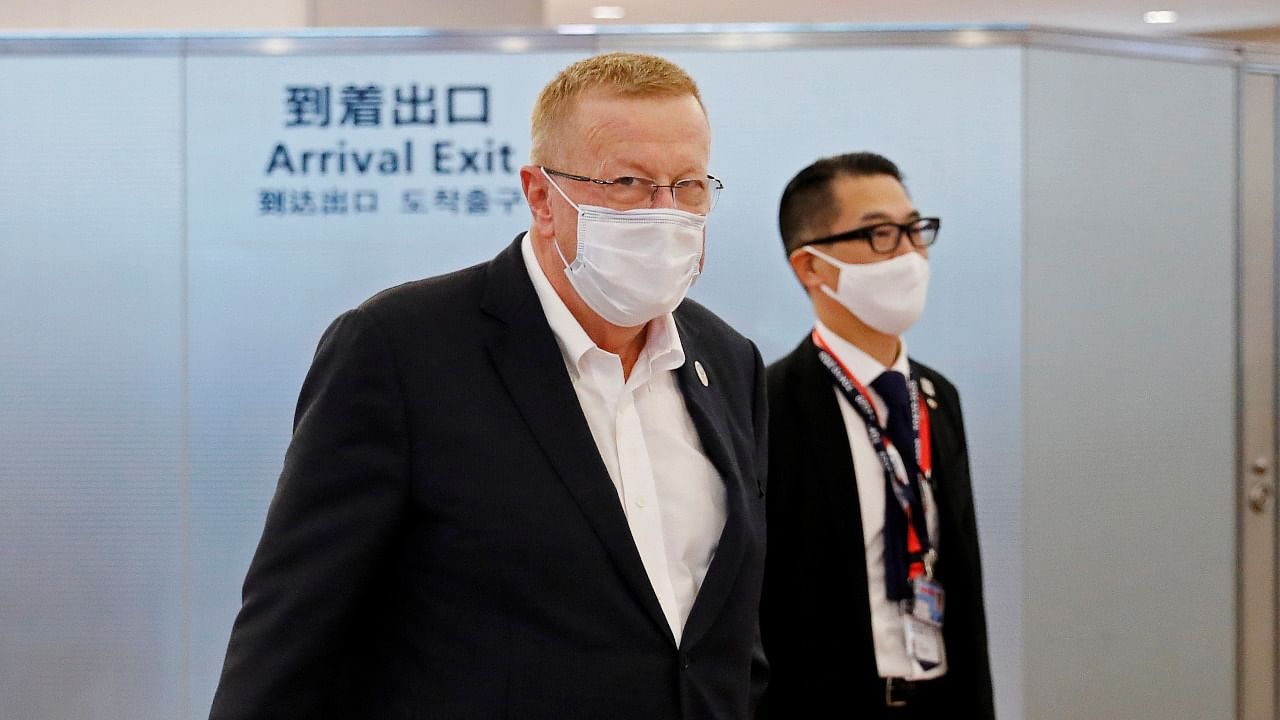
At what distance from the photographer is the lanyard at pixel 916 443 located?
8.64 ft

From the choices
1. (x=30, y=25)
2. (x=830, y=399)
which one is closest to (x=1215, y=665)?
(x=830, y=399)

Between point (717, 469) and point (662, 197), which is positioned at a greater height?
point (662, 197)

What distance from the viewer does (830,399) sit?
2693mm

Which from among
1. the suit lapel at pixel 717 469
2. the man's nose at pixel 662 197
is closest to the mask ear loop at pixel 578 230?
the man's nose at pixel 662 197

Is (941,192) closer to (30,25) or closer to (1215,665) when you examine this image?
(1215,665)

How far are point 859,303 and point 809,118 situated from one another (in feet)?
3.10

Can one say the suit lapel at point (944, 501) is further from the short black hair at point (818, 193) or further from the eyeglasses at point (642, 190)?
the eyeglasses at point (642, 190)

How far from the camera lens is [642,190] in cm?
164

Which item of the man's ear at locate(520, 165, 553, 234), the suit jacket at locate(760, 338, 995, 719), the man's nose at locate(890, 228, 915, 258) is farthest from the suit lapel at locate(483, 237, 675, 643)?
the man's nose at locate(890, 228, 915, 258)

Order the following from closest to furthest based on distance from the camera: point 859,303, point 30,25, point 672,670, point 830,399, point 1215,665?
point 672,670
point 830,399
point 859,303
point 1215,665
point 30,25

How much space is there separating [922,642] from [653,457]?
118cm

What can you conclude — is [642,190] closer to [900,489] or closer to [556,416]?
[556,416]

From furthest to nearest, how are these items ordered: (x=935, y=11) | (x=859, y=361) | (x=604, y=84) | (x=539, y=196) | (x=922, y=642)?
(x=935, y=11) → (x=859, y=361) → (x=922, y=642) → (x=539, y=196) → (x=604, y=84)

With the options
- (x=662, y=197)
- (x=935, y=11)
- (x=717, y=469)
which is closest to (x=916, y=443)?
(x=717, y=469)
